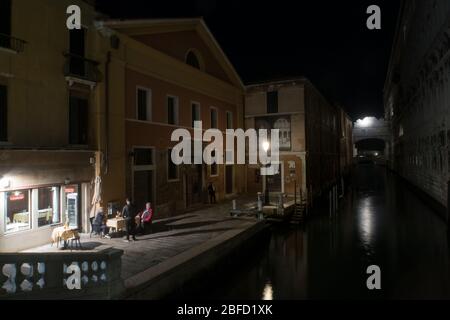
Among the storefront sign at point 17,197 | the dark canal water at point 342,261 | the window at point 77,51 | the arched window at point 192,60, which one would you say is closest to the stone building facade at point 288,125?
the dark canal water at point 342,261

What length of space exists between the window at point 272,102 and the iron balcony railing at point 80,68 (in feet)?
→ 52.4

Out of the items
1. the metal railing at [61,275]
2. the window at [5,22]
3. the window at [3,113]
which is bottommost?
the metal railing at [61,275]

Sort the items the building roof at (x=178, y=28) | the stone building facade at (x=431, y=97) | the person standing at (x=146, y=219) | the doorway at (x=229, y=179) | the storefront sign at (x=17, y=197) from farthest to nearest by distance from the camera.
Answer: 1. the doorway at (x=229, y=179)
2. the stone building facade at (x=431, y=97)
3. the building roof at (x=178, y=28)
4. the person standing at (x=146, y=219)
5. the storefront sign at (x=17, y=197)

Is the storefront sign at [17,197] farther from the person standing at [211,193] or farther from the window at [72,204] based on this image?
the person standing at [211,193]

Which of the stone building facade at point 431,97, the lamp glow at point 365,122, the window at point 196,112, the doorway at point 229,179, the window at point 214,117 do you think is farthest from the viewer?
the lamp glow at point 365,122

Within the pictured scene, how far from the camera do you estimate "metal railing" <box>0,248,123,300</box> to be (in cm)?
679

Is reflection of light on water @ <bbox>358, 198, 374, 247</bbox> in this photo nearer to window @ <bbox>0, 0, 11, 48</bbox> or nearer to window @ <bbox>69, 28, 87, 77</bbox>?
window @ <bbox>69, 28, 87, 77</bbox>

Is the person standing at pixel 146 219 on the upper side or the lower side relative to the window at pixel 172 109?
lower

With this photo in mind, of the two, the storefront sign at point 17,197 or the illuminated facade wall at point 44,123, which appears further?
the storefront sign at point 17,197

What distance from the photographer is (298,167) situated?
83.8ft

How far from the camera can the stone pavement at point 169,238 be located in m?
9.78

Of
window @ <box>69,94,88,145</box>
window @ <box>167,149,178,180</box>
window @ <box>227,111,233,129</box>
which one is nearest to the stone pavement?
window @ <box>167,149,178,180</box>

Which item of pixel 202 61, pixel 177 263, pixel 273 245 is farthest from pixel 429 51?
pixel 177 263
